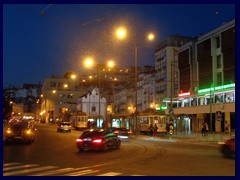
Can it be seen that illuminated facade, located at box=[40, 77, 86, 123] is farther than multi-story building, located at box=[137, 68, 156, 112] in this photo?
Yes

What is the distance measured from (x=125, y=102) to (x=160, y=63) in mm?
28264

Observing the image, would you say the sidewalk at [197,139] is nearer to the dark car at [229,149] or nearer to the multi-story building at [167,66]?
the dark car at [229,149]

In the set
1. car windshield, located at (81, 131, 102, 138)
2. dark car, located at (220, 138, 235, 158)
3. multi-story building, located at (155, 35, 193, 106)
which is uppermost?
multi-story building, located at (155, 35, 193, 106)

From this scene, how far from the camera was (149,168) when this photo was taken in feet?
50.2

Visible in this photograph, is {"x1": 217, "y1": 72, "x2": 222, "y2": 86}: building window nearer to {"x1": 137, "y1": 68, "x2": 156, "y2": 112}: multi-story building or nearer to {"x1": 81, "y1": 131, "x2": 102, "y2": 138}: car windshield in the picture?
{"x1": 137, "y1": 68, "x2": 156, "y2": 112}: multi-story building

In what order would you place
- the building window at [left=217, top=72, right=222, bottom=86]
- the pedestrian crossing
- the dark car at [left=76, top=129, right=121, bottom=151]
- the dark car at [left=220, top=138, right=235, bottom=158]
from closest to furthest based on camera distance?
the pedestrian crossing, the dark car at [left=220, top=138, right=235, bottom=158], the dark car at [left=76, top=129, right=121, bottom=151], the building window at [left=217, top=72, right=222, bottom=86]

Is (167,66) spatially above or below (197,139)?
above

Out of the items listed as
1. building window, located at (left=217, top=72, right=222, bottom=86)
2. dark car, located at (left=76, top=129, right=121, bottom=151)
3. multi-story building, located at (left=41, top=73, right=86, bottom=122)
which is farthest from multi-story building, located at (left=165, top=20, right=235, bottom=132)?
multi-story building, located at (left=41, top=73, right=86, bottom=122)

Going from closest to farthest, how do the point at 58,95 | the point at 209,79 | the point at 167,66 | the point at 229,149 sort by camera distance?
the point at 229,149 → the point at 209,79 → the point at 167,66 → the point at 58,95

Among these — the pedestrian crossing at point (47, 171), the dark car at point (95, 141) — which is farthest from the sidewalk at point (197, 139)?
the pedestrian crossing at point (47, 171)

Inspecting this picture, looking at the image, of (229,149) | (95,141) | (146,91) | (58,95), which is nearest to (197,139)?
(95,141)

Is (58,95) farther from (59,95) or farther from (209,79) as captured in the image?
(209,79)

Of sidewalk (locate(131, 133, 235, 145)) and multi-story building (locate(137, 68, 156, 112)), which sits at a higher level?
multi-story building (locate(137, 68, 156, 112))

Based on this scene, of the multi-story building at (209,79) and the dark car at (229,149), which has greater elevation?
the multi-story building at (209,79)
